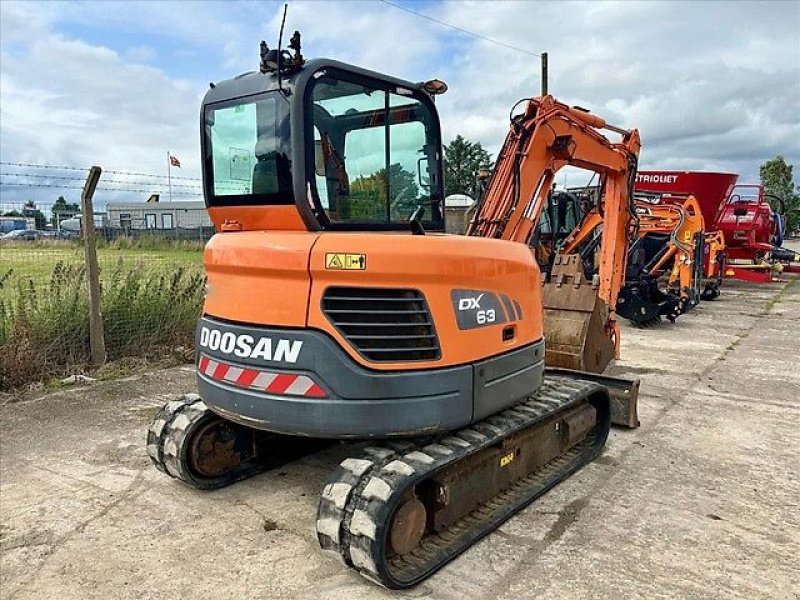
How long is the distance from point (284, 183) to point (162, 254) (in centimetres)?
513

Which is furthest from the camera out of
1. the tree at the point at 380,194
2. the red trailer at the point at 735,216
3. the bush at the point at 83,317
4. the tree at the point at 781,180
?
the tree at the point at 781,180

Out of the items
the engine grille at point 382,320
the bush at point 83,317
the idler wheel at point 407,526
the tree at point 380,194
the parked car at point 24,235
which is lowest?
the idler wheel at point 407,526

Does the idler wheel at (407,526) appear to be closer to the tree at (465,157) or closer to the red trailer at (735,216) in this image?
the red trailer at (735,216)

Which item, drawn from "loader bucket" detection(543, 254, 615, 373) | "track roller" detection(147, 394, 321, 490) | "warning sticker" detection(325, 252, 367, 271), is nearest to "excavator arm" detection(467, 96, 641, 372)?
"loader bucket" detection(543, 254, 615, 373)

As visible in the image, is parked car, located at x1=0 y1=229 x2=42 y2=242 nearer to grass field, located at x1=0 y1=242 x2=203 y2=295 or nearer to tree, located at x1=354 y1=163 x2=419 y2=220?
grass field, located at x1=0 y1=242 x2=203 y2=295

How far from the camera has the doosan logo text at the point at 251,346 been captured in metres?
3.03

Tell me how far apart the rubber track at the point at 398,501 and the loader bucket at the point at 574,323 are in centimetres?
191

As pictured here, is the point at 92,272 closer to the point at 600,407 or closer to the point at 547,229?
the point at 600,407

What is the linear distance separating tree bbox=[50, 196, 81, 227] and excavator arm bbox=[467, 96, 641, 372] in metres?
4.32

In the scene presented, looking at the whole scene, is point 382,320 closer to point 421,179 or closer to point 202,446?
point 421,179

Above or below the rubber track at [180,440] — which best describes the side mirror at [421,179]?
above

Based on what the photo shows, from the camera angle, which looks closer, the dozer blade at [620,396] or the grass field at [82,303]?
the dozer blade at [620,396]

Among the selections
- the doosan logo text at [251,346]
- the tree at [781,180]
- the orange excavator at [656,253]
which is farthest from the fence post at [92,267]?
the tree at [781,180]

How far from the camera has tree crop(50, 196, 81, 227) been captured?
669 cm
